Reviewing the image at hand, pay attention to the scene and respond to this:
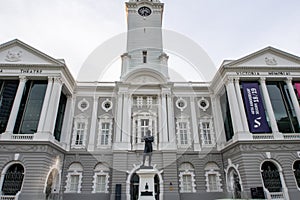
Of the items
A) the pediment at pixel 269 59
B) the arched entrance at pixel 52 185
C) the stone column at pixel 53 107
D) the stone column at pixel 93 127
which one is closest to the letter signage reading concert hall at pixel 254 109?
the pediment at pixel 269 59

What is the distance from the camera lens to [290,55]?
73.7 feet

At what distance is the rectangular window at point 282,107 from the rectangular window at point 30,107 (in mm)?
24833

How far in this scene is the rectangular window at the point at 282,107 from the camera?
20.2 m

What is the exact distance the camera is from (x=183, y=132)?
2356 centimetres

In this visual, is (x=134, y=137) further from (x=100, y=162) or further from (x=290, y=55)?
(x=290, y=55)

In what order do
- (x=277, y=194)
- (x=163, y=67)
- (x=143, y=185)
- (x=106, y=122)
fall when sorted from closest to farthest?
(x=143, y=185), (x=277, y=194), (x=106, y=122), (x=163, y=67)

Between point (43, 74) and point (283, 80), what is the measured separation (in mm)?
26510

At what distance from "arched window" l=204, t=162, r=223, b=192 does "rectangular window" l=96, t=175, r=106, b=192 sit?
10974 mm

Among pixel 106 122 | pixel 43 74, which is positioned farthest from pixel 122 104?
pixel 43 74

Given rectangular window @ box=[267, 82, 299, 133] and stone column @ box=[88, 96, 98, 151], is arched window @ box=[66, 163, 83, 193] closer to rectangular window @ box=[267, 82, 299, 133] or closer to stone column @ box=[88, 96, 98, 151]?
stone column @ box=[88, 96, 98, 151]

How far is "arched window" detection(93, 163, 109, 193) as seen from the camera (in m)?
20.6

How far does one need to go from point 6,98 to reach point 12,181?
8.62 meters

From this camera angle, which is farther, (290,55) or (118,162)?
(290,55)

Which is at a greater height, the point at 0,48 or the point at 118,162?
the point at 0,48
